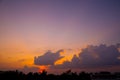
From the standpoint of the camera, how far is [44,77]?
636ft

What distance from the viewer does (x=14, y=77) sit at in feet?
490

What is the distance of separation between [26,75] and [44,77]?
1928 cm

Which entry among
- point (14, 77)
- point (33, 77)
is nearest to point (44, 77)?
point (33, 77)

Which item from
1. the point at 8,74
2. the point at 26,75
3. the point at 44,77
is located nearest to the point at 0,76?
the point at 8,74

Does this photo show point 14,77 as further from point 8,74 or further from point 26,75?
point 26,75

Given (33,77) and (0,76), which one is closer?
(0,76)

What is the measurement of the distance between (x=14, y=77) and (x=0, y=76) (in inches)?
477

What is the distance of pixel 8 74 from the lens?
147500 mm

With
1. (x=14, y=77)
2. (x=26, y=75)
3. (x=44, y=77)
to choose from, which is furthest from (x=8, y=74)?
(x=44, y=77)

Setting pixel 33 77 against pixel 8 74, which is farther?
pixel 33 77

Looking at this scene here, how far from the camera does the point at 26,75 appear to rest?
184 metres

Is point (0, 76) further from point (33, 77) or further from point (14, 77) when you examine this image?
point (33, 77)

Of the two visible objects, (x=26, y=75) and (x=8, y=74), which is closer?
(x=8, y=74)

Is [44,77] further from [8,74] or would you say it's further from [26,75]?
[8,74]
